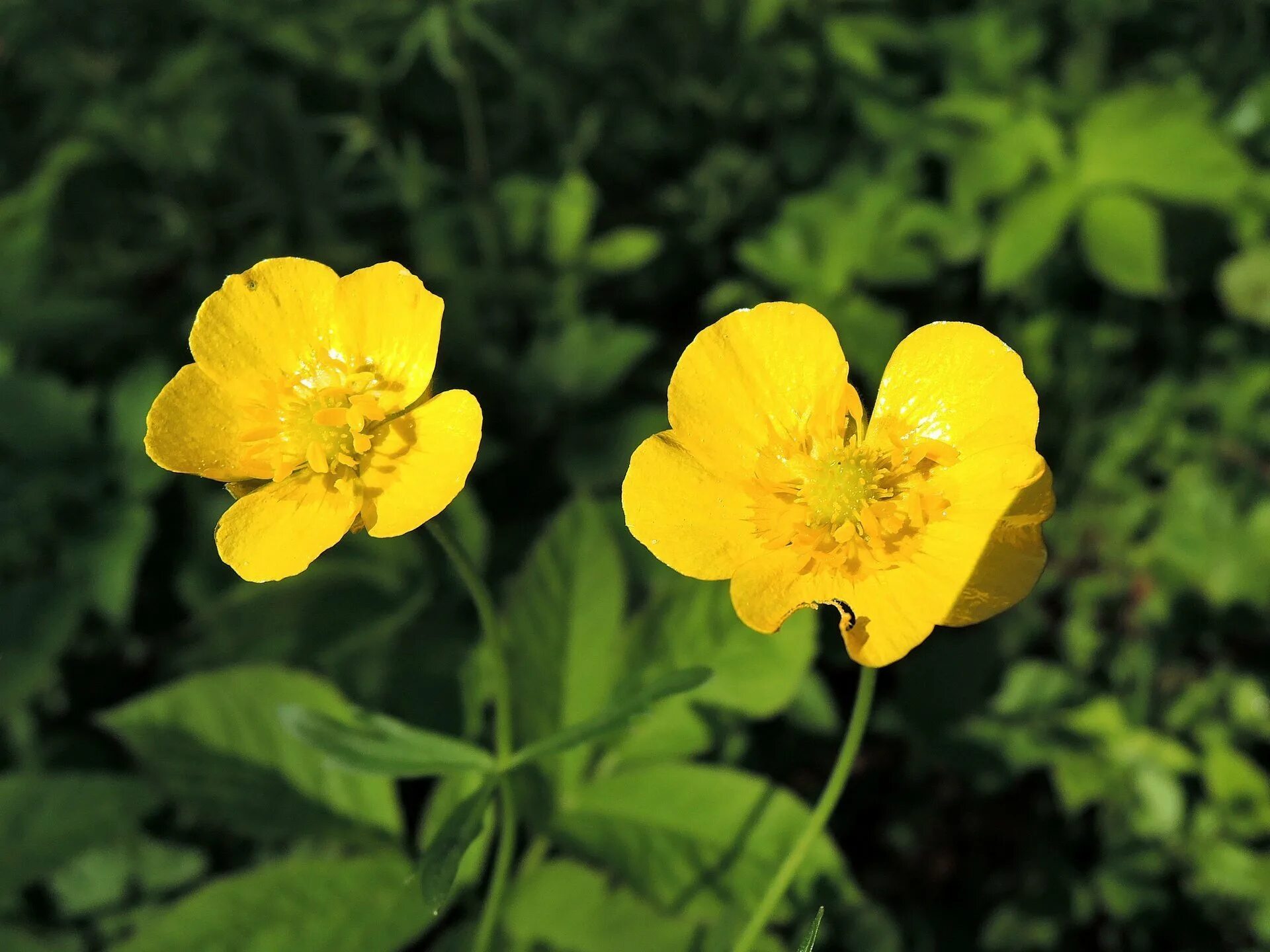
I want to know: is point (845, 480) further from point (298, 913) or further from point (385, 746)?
point (298, 913)

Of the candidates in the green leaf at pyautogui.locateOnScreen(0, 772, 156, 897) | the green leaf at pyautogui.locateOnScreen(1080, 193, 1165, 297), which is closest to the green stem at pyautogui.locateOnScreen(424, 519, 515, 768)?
the green leaf at pyautogui.locateOnScreen(0, 772, 156, 897)

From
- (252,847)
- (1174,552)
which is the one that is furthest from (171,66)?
(1174,552)

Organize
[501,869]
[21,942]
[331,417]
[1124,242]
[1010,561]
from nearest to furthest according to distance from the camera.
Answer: [1010,561]
[331,417]
[501,869]
[21,942]
[1124,242]

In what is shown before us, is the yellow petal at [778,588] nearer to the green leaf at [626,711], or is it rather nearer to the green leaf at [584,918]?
the green leaf at [626,711]

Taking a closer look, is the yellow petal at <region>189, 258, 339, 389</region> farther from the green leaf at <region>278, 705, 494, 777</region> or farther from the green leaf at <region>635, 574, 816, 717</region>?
the green leaf at <region>635, 574, 816, 717</region>

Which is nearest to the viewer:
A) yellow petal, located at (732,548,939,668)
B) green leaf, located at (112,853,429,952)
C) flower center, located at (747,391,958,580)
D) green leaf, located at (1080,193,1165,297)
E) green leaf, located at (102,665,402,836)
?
yellow petal, located at (732,548,939,668)

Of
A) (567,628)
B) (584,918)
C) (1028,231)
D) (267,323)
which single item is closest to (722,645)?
(567,628)
